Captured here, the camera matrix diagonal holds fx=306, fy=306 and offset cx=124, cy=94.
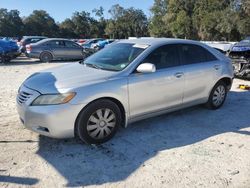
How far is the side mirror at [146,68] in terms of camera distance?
4.88 metres

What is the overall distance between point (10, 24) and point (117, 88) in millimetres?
78660

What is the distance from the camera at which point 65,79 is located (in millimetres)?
4699

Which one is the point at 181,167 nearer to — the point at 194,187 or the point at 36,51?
the point at 194,187

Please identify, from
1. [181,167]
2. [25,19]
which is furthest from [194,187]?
[25,19]

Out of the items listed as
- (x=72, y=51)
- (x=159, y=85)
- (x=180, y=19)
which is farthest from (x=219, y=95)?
(x=180, y=19)

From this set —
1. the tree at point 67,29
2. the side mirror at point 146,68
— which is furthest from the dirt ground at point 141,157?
the tree at point 67,29

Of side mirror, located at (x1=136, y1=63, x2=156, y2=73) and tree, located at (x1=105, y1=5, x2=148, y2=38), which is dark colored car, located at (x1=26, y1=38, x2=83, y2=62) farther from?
tree, located at (x1=105, y1=5, x2=148, y2=38)

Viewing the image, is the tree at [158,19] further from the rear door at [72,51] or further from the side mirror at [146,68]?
the side mirror at [146,68]

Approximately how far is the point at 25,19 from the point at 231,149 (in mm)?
86545

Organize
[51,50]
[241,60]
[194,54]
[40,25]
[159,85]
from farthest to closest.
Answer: [40,25], [51,50], [241,60], [194,54], [159,85]

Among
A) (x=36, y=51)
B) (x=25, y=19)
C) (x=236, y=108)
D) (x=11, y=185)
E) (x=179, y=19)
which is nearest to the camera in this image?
(x=11, y=185)

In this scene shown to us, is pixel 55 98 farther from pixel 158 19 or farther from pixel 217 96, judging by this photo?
pixel 158 19

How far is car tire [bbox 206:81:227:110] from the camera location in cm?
648

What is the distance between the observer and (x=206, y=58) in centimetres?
629
